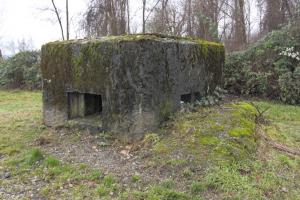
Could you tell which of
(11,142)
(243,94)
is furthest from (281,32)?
(11,142)

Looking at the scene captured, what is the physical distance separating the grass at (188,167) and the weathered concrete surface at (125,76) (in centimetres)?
40

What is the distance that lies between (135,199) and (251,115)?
291cm

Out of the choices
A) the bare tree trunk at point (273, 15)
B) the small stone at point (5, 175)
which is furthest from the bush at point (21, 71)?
the bare tree trunk at point (273, 15)

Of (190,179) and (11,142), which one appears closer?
(190,179)

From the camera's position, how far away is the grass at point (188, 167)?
3.27 meters

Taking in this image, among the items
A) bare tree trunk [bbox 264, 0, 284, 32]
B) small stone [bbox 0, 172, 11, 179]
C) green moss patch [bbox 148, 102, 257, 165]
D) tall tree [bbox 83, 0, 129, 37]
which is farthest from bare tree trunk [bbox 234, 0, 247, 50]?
small stone [bbox 0, 172, 11, 179]

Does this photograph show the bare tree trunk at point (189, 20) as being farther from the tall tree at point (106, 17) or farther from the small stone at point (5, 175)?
the small stone at point (5, 175)

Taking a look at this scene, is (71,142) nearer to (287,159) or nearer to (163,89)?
(163,89)

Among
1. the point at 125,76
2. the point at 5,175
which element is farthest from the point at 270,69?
the point at 5,175

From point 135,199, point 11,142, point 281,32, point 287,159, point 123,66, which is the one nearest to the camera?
point 135,199

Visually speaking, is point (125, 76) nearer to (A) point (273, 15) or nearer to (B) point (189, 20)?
(A) point (273, 15)

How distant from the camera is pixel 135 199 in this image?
3.13 m

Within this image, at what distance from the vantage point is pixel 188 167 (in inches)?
142

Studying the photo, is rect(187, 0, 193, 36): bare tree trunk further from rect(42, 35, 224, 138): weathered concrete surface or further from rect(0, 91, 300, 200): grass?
rect(0, 91, 300, 200): grass
